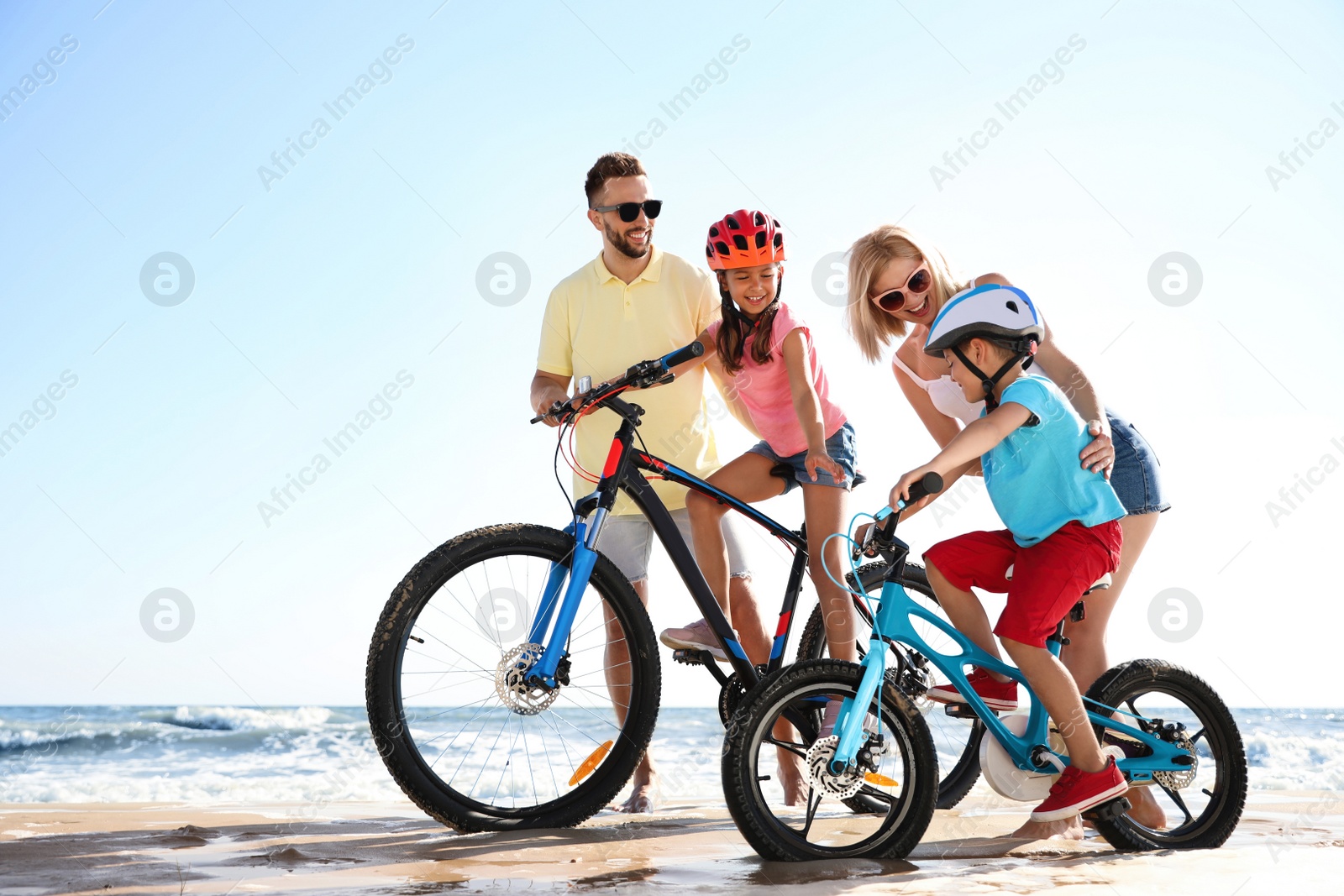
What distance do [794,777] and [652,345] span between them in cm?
188

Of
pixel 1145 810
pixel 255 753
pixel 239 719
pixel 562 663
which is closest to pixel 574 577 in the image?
pixel 562 663

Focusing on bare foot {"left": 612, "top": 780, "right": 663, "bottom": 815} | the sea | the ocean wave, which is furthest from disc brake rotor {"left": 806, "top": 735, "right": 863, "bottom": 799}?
the ocean wave

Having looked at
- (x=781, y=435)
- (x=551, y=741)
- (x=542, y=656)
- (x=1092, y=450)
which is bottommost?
(x=551, y=741)

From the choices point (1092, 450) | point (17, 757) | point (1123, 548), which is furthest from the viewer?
point (17, 757)

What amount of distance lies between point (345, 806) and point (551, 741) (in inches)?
59.5

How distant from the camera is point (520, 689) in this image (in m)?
2.93

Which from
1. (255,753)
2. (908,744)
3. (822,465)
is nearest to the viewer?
(908,744)

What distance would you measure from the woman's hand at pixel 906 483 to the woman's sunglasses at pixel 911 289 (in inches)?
44.2

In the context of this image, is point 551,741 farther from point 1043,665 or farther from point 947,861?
point 1043,665

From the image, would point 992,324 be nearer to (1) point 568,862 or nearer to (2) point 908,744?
(2) point 908,744

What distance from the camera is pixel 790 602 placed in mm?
3666

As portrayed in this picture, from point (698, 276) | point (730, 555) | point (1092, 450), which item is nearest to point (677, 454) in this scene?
point (730, 555)

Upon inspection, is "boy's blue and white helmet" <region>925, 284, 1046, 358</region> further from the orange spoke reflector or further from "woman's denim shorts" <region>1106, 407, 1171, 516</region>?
the orange spoke reflector

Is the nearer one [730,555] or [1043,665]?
[1043,665]
